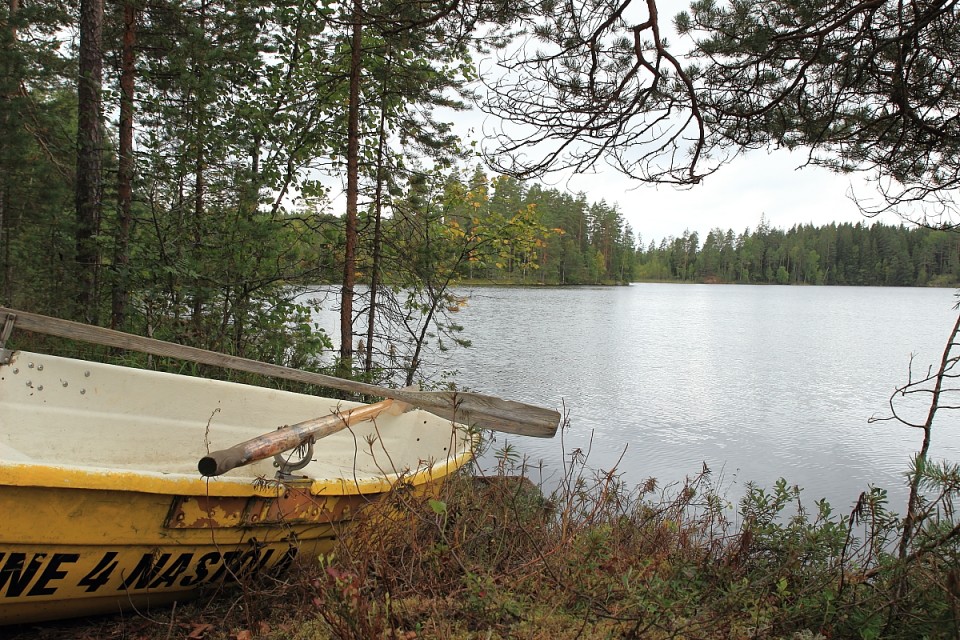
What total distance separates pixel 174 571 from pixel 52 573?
501 mm

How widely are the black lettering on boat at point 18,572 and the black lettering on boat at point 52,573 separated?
0.03 meters

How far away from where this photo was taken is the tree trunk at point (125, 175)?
623cm

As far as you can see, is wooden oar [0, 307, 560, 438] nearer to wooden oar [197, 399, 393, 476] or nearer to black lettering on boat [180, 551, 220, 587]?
wooden oar [197, 399, 393, 476]

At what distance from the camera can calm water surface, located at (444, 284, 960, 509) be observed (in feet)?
25.7

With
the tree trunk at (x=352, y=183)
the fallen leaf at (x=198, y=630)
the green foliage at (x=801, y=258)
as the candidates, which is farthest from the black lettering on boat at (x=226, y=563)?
the green foliage at (x=801, y=258)

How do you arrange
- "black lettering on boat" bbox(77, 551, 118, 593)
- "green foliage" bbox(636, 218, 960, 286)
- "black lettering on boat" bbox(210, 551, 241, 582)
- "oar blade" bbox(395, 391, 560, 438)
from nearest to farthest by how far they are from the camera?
"black lettering on boat" bbox(77, 551, 118, 593) → "black lettering on boat" bbox(210, 551, 241, 582) → "oar blade" bbox(395, 391, 560, 438) → "green foliage" bbox(636, 218, 960, 286)

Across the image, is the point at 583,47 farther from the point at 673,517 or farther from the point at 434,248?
the point at 434,248

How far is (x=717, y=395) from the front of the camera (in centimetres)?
1200

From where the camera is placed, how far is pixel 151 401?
13.6 ft

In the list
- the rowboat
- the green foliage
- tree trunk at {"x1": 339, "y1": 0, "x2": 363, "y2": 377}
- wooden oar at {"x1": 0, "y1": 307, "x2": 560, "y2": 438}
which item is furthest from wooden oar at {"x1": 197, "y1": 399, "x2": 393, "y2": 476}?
the green foliage

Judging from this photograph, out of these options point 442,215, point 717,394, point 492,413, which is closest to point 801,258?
point 717,394

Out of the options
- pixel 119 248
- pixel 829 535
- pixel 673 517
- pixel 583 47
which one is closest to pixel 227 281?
pixel 119 248

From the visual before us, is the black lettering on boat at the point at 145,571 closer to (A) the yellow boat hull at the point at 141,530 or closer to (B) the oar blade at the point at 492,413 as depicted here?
(A) the yellow boat hull at the point at 141,530

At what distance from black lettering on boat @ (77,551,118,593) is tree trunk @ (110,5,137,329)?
415cm
